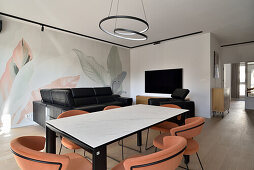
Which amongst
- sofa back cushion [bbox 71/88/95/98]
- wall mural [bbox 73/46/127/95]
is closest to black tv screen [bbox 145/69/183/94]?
wall mural [bbox 73/46/127/95]

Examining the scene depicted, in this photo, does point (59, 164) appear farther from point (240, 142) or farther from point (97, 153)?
point (240, 142)

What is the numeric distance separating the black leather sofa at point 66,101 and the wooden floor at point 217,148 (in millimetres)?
514

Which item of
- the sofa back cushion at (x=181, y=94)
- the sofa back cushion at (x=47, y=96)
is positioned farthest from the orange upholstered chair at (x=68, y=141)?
the sofa back cushion at (x=181, y=94)

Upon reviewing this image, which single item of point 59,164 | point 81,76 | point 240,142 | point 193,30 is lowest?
point 240,142

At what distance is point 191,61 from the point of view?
5.14m

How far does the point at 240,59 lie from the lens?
20.7ft

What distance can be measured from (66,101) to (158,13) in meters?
2.91

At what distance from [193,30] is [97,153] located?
4775mm

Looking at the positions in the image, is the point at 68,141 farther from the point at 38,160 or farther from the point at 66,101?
the point at 66,101

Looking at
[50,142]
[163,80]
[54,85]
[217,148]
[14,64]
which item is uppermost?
[14,64]

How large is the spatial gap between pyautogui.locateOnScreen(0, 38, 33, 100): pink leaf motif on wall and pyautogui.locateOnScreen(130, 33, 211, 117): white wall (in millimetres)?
4437

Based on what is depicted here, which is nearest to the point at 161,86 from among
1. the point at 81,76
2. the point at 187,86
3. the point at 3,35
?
the point at 187,86

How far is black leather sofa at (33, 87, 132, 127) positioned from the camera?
3006mm

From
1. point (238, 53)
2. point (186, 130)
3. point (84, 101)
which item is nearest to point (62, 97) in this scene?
point (84, 101)
